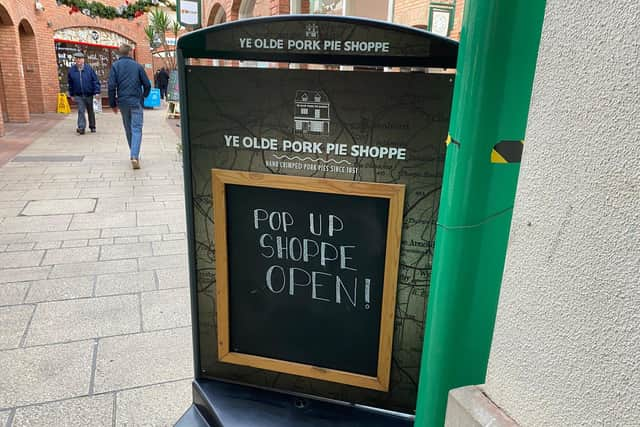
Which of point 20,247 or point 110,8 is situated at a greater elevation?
point 110,8

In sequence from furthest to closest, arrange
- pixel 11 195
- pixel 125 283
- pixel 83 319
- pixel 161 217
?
pixel 11 195
pixel 161 217
pixel 125 283
pixel 83 319

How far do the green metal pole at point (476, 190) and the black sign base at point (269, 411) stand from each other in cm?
40

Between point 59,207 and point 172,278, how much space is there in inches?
110

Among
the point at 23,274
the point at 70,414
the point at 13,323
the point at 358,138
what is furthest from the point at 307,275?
the point at 23,274

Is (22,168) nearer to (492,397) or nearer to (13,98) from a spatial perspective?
(13,98)

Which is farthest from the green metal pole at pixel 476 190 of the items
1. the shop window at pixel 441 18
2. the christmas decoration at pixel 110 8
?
the christmas decoration at pixel 110 8

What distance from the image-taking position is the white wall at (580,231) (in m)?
0.99

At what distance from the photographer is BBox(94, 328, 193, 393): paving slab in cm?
268

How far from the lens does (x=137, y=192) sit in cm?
687

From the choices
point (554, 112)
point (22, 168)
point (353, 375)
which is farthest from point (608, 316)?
point (22, 168)

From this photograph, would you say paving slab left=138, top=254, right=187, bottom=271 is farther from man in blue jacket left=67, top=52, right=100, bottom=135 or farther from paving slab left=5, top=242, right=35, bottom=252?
man in blue jacket left=67, top=52, right=100, bottom=135

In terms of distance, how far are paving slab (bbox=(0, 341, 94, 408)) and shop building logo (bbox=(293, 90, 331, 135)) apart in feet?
6.28

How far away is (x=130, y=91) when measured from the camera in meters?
8.16

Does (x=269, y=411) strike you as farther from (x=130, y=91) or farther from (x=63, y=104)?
(x=63, y=104)
